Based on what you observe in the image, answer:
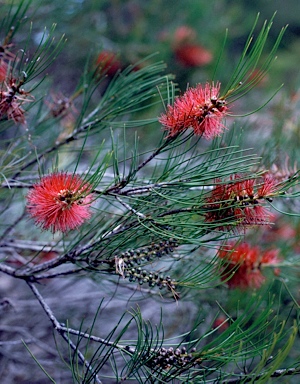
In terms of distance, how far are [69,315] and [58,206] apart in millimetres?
679

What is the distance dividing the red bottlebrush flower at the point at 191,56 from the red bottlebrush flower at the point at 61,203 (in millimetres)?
1206

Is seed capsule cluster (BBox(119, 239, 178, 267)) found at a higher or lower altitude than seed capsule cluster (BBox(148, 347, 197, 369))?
higher

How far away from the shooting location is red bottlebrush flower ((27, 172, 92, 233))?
49 centimetres

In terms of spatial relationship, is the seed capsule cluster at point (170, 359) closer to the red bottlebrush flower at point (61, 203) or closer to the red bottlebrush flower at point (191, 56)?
the red bottlebrush flower at point (61, 203)

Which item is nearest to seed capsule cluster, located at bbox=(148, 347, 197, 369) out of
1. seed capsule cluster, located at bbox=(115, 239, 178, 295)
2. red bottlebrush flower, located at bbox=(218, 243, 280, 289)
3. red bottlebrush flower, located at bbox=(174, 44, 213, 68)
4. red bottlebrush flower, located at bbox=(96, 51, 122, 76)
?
seed capsule cluster, located at bbox=(115, 239, 178, 295)

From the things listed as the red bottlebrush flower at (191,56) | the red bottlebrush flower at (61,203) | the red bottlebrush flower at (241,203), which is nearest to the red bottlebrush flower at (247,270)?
the red bottlebrush flower at (241,203)

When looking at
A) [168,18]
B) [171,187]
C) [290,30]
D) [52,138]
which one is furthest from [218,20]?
[290,30]

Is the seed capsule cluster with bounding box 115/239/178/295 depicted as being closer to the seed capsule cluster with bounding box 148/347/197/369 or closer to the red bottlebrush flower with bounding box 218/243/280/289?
the seed capsule cluster with bounding box 148/347/197/369

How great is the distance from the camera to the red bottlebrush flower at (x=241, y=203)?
502 mm

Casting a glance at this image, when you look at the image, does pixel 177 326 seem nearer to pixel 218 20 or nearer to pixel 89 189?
pixel 89 189

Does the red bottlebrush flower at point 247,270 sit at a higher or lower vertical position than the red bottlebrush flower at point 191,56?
lower

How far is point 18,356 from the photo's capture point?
109 cm

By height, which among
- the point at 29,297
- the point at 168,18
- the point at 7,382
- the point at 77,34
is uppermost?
the point at 168,18

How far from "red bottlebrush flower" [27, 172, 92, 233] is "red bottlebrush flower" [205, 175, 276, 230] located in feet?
0.43
